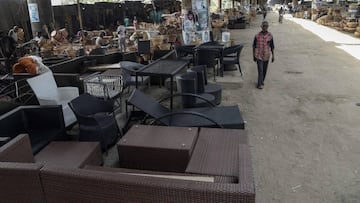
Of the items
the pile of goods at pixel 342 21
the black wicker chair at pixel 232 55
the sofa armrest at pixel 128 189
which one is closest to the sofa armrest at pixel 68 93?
the sofa armrest at pixel 128 189

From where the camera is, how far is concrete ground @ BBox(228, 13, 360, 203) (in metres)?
3.35

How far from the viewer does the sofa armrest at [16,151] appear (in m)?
2.36

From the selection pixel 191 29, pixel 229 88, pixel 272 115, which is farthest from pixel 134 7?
pixel 272 115

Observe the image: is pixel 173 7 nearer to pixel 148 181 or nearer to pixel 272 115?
pixel 272 115

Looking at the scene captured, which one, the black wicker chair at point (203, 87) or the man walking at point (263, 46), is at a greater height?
the man walking at point (263, 46)

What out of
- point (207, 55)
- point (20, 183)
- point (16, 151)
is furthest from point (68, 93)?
point (207, 55)

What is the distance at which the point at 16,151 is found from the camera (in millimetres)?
2459

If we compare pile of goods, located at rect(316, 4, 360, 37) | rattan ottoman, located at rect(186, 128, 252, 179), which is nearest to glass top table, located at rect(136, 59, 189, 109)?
rattan ottoman, located at rect(186, 128, 252, 179)

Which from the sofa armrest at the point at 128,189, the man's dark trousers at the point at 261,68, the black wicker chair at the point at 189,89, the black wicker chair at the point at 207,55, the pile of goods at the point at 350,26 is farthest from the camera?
the pile of goods at the point at 350,26

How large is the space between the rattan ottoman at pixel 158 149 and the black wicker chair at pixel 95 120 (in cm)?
68

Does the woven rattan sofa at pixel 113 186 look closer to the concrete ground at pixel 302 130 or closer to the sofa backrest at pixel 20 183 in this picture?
the sofa backrest at pixel 20 183

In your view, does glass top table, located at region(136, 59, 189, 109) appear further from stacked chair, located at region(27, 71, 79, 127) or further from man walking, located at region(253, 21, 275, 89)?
man walking, located at region(253, 21, 275, 89)

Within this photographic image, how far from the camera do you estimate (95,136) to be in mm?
3980

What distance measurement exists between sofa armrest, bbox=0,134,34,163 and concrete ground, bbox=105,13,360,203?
4.74 ft
